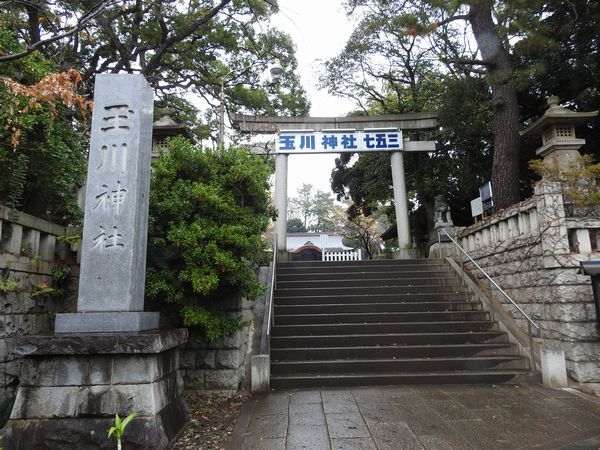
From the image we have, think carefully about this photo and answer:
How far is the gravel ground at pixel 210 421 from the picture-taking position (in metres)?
4.00

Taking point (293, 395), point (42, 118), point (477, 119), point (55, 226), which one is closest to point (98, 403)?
point (293, 395)

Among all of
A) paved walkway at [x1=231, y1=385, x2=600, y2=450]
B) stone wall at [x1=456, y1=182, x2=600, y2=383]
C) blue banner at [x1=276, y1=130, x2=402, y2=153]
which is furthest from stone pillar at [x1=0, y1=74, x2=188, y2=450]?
blue banner at [x1=276, y1=130, x2=402, y2=153]

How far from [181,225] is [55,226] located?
243 centimetres

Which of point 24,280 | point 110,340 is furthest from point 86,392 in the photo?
point 24,280

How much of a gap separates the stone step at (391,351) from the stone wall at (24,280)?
362 centimetres

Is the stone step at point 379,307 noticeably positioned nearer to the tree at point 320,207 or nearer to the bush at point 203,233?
the bush at point 203,233

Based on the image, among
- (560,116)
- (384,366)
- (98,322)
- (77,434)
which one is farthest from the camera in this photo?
(560,116)

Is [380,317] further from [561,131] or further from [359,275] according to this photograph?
[561,131]

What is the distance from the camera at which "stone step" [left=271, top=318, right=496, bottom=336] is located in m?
7.35

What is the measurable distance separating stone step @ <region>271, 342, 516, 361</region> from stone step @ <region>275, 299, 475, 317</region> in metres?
1.47

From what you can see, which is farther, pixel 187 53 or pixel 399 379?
pixel 187 53

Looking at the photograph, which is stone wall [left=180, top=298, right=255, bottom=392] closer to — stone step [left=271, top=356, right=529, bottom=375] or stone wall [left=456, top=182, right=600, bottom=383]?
stone step [left=271, top=356, right=529, bottom=375]

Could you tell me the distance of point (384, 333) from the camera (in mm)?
7332

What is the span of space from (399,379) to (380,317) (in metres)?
1.91
